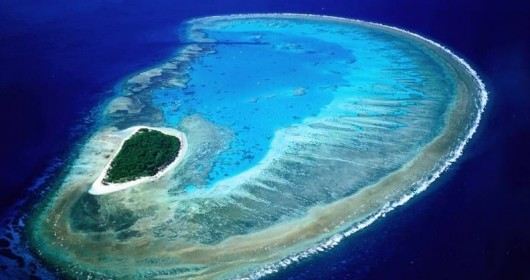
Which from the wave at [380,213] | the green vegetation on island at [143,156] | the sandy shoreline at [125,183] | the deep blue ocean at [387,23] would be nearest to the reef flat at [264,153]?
the wave at [380,213]

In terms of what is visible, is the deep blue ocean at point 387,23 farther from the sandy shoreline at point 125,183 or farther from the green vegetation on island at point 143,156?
the green vegetation on island at point 143,156

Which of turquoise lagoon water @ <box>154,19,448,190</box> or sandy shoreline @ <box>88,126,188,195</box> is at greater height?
turquoise lagoon water @ <box>154,19,448,190</box>

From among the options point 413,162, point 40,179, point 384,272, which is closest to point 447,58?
point 413,162

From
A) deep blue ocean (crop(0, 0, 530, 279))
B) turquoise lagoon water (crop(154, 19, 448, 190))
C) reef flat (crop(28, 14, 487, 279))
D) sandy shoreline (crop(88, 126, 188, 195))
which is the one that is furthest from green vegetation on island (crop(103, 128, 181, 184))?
deep blue ocean (crop(0, 0, 530, 279))

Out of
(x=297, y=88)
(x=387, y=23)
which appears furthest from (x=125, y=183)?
(x=387, y=23)

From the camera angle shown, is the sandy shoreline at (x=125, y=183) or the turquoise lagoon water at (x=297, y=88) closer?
the sandy shoreline at (x=125, y=183)

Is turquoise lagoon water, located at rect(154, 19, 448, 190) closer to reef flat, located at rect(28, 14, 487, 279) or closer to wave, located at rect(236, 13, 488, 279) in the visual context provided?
reef flat, located at rect(28, 14, 487, 279)

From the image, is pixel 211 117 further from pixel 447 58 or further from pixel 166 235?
pixel 447 58
